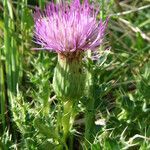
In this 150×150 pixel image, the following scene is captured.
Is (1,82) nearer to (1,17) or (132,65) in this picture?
(1,17)

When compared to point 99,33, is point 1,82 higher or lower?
lower

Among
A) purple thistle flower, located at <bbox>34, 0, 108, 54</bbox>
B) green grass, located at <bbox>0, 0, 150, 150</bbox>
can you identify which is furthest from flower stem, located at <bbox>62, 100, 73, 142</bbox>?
purple thistle flower, located at <bbox>34, 0, 108, 54</bbox>

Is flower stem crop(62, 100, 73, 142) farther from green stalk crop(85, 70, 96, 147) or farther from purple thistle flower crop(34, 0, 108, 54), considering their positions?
purple thistle flower crop(34, 0, 108, 54)

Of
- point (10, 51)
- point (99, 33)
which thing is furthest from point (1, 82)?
point (99, 33)

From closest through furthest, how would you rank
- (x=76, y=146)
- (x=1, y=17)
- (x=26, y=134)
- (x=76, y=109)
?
(x=26, y=134) → (x=76, y=109) → (x=76, y=146) → (x=1, y=17)

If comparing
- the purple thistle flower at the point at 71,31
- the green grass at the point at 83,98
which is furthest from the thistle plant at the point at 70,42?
the green grass at the point at 83,98

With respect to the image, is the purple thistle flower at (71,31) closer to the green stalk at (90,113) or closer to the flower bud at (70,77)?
the flower bud at (70,77)

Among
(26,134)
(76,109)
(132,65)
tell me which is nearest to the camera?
(26,134)

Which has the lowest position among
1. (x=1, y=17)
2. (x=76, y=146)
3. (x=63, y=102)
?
(x=76, y=146)

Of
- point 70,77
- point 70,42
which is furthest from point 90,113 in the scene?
point 70,42
